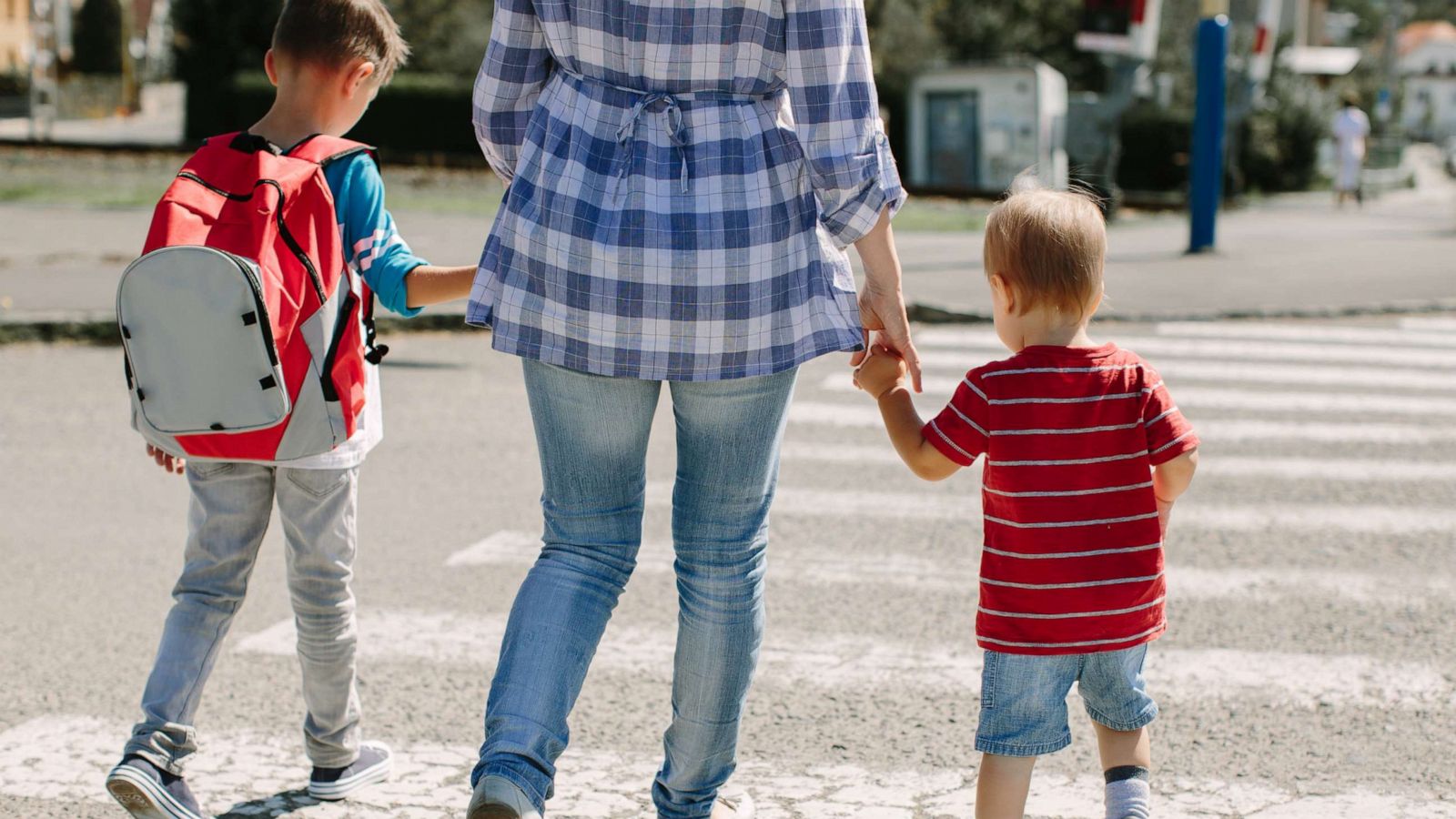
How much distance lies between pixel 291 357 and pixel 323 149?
0.41 m

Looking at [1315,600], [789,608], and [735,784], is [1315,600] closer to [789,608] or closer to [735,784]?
[789,608]

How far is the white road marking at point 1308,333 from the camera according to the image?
10.5 m

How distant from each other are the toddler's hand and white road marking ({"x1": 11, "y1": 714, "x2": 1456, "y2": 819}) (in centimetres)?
96

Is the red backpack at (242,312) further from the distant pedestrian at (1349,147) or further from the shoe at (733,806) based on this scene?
the distant pedestrian at (1349,147)

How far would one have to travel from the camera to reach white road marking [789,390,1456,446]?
7.39 m

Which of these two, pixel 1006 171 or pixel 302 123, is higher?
pixel 302 123

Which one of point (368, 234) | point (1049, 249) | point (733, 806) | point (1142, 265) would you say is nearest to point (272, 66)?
point (368, 234)

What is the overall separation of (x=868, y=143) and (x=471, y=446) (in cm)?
459

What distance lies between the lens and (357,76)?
3.17m

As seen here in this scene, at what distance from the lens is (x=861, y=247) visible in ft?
9.03

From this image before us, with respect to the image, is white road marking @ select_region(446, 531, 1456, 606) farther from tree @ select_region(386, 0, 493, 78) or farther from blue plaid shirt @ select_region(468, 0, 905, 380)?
tree @ select_region(386, 0, 493, 78)

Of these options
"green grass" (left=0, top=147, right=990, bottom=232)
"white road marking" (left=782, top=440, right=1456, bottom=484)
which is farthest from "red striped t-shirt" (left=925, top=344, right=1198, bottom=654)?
"green grass" (left=0, top=147, right=990, bottom=232)

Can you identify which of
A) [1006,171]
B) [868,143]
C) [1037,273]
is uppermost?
[868,143]

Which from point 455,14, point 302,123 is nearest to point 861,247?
point 302,123
